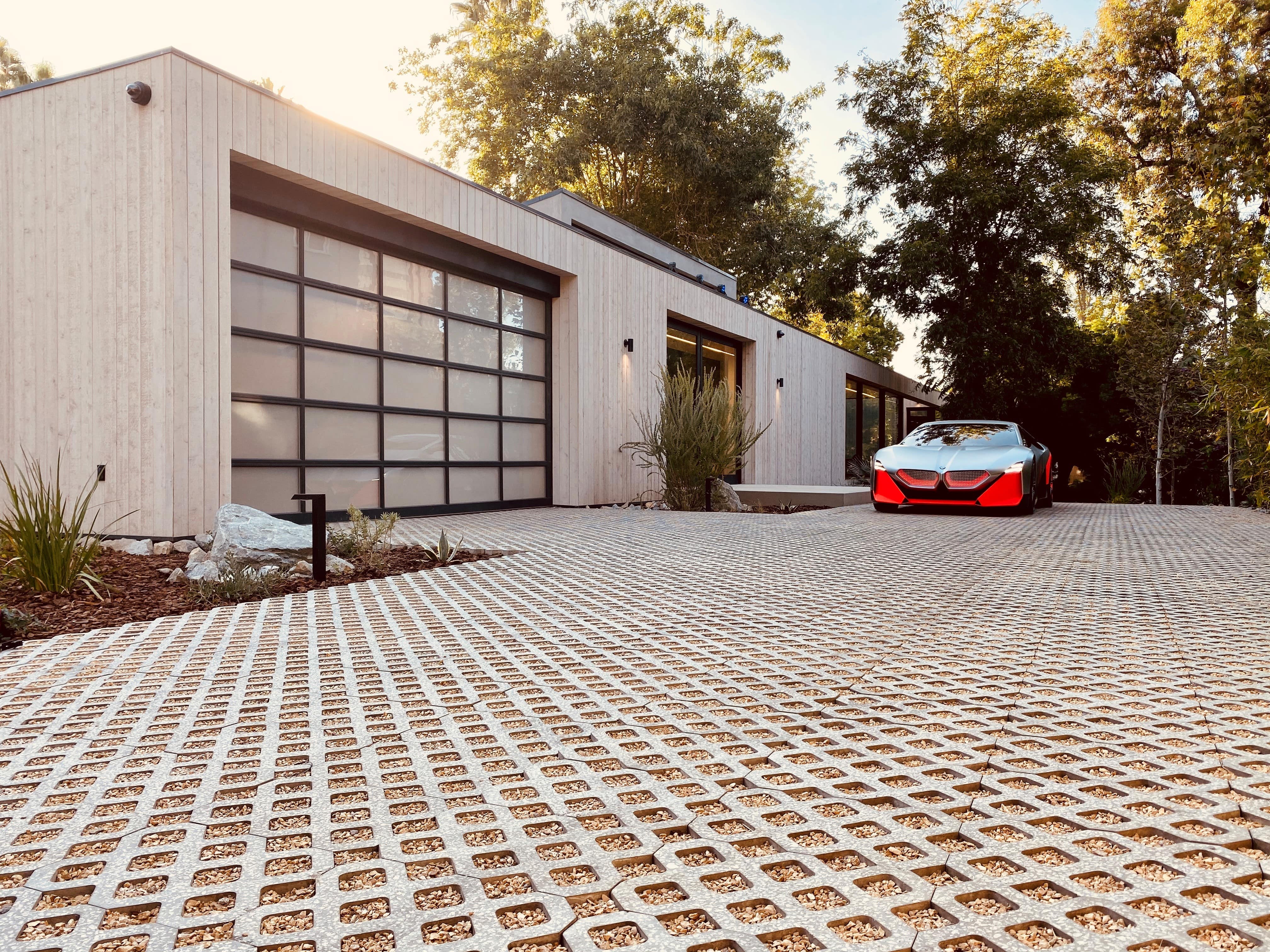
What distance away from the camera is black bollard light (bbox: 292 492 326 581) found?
4668mm

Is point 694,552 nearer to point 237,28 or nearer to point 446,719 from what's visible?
point 446,719

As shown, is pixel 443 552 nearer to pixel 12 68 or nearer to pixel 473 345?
pixel 473 345

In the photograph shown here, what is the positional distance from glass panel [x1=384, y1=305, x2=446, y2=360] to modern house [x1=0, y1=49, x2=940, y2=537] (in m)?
0.03

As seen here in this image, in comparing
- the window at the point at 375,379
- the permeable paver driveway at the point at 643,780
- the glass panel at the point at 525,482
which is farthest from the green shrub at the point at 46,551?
the glass panel at the point at 525,482

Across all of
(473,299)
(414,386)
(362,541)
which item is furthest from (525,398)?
(362,541)

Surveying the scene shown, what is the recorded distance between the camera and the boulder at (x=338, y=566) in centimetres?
502

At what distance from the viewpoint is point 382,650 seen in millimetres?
3062

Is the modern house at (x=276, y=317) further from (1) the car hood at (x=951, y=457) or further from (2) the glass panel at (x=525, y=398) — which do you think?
(1) the car hood at (x=951, y=457)

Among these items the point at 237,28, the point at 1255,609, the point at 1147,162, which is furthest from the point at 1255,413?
the point at 237,28

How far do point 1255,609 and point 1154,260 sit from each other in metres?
16.5

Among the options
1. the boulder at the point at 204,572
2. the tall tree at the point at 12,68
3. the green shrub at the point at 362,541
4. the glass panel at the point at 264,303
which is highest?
the tall tree at the point at 12,68

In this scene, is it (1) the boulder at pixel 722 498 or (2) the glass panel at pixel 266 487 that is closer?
(2) the glass panel at pixel 266 487

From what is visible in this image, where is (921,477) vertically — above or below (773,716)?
above

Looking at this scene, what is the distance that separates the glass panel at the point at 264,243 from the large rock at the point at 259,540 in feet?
9.12
